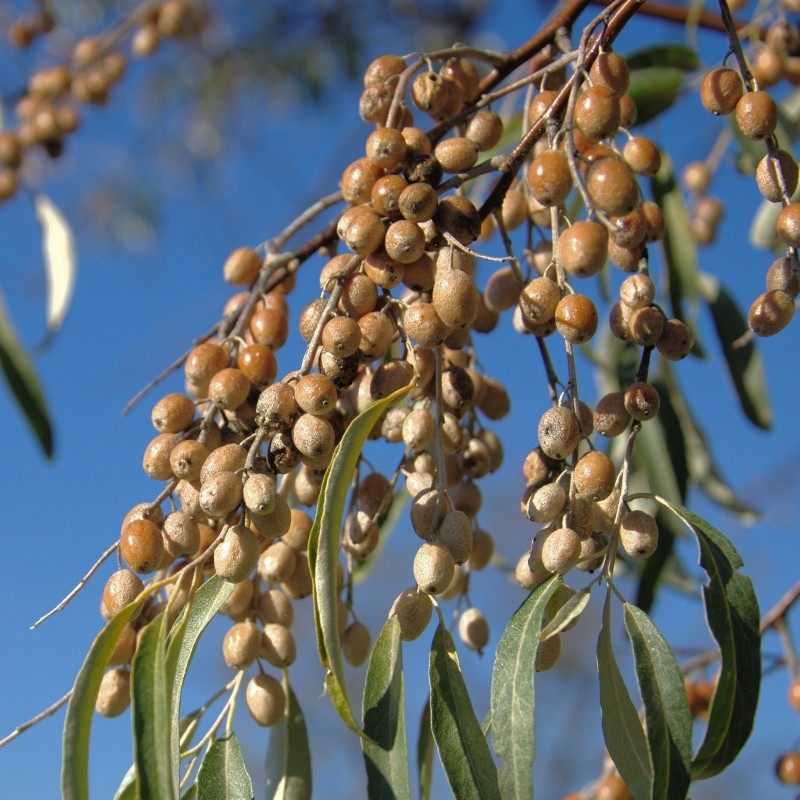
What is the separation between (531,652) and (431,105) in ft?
1.42

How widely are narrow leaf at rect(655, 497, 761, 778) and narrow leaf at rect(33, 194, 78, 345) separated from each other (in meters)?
0.90

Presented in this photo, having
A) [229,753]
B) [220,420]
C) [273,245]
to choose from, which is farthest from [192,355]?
[229,753]

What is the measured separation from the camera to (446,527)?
66cm

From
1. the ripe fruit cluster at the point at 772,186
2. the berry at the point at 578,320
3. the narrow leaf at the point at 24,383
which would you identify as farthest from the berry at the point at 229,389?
the narrow leaf at the point at 24,383

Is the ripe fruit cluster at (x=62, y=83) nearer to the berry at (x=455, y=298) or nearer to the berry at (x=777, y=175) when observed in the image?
the berry at (x=455, y=298)

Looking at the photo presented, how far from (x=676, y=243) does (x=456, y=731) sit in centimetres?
77

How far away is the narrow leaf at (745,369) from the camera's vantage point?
1.38m

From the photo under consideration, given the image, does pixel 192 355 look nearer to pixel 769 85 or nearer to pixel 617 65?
pixel 617 65

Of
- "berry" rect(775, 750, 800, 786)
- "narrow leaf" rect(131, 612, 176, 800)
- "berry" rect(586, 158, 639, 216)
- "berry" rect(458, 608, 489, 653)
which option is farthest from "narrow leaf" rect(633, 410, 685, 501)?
"narrow leaf" rect(131, 612, 176, 800)

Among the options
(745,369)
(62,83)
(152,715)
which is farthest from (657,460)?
(62,83)

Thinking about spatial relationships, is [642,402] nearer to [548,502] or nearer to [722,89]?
[548,502]

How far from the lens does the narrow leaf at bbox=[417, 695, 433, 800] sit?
0.83 meters

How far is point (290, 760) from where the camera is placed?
81cm

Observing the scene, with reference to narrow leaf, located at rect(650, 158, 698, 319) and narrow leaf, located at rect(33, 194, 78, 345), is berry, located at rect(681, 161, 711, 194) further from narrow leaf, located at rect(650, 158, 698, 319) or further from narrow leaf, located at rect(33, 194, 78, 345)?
narrow leaf, located at rect(33, 194, 78, 345)
